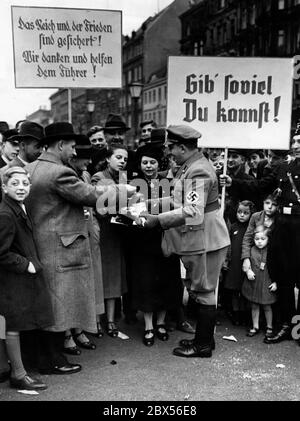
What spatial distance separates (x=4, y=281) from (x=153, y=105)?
58242mm

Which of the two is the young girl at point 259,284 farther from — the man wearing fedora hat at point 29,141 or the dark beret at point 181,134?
the man wearing fedora hat at point 29,141

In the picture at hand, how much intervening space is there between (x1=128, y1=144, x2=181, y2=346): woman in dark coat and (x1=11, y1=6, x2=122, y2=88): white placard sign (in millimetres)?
1291

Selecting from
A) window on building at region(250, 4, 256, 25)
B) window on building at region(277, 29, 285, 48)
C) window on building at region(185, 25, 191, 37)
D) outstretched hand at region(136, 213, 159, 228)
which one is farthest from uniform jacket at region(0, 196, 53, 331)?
window on building at region(185, 25, 191, 37)

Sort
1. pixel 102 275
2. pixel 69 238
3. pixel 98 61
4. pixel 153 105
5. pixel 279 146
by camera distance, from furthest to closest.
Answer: pixel 153 105 → pixel 98 61 → pixel 279 146 → pixel 102 275 → pixel 69 238

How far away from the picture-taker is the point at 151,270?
507 centimetres

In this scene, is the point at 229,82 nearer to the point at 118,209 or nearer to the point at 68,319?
the point at 118,209

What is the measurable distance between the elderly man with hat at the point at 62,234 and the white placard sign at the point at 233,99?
5.05 ft

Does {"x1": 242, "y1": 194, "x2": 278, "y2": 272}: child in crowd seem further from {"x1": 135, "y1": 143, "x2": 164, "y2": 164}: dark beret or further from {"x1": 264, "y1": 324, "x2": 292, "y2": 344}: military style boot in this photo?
{"x1": 135, "y1": 143, "x2": 164, "y2": 164}: dark beret

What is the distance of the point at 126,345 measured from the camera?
493cm

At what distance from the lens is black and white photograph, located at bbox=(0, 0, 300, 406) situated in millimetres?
3900

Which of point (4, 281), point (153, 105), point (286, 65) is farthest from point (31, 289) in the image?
point (153, 105)

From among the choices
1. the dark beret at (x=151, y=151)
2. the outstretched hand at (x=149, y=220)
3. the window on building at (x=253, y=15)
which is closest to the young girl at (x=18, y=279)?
the outstretched hand at (x=149, y=220)

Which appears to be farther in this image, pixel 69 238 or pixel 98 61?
pixel 98 61

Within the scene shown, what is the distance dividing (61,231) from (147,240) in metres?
1.12
